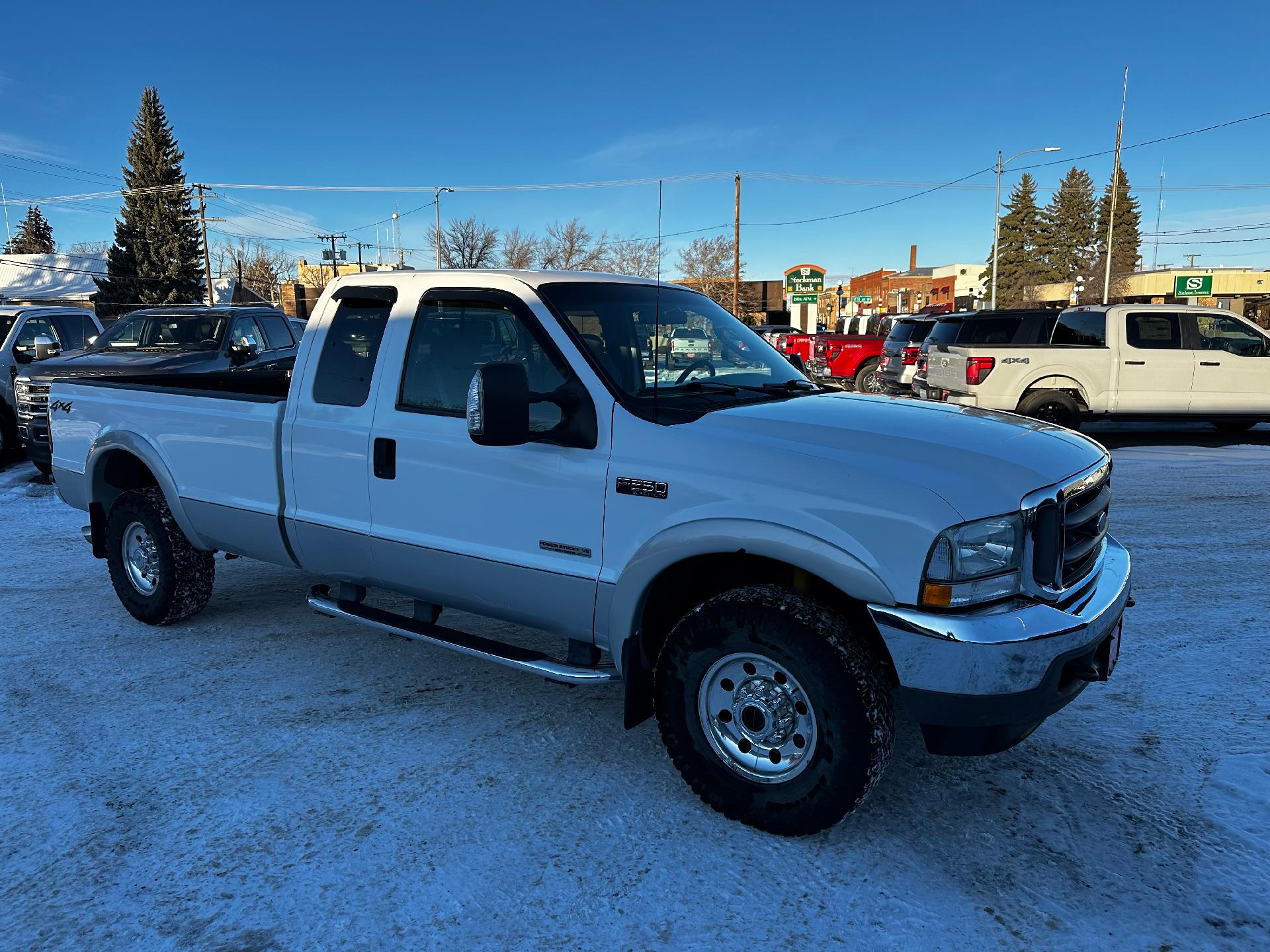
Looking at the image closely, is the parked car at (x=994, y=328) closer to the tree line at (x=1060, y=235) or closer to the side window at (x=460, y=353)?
the side window at (x=460, y=353)

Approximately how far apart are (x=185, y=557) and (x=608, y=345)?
3.01 metres

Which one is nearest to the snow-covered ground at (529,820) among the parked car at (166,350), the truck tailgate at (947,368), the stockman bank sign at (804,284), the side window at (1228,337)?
the parked car at (166,350)

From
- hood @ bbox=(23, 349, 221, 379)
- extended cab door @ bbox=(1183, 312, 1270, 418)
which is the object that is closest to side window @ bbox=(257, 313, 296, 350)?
hood @ bbox=(23, 349, 221, 379)

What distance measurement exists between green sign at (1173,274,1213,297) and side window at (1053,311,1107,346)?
53.6m

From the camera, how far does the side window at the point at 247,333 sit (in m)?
11.4

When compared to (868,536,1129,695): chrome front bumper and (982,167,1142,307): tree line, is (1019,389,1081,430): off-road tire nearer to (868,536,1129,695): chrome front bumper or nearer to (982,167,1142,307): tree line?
(868,536,1129,695): chrome front bumper

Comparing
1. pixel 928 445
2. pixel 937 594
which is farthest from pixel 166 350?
pixel 937 594

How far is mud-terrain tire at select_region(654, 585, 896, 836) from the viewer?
2918mm

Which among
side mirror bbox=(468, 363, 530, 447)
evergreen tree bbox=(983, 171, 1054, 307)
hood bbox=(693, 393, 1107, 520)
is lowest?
hood bbox=(693, 393, 1107, 520)

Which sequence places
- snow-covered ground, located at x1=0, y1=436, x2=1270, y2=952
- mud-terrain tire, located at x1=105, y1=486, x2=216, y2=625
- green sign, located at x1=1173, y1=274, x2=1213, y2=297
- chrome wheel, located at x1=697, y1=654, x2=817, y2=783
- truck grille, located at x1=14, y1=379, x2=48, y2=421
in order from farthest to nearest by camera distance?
1. green sign, located at x1=1173, y1=274, x2=1213, y2=297
2. truck grille, located at x1=14, y1=379, x2=48, y2=421
3. mud-terrain tire, located at x1=105, y1=486, x2=216, y2=625
4. chrome wheel, located at x1=697, y1=654, x2=817, y2=783
5. snow-covered ground, located at x1=0, y1=436, x2=1270, y2=952

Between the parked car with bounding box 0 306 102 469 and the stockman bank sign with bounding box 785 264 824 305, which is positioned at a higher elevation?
the stockman bank sign with bounding box 785 264 824 305

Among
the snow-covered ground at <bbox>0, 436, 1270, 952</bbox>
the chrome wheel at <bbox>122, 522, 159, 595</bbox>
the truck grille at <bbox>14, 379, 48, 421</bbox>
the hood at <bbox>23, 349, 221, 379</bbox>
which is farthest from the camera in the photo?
the truck grille at <bbox>14, 379, 48, 421</bbox>

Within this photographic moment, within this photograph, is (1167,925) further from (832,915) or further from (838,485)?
(838,485)

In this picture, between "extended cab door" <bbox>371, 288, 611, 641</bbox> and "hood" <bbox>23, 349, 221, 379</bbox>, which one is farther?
"hood" <bbox>23, 349, 221, 379</bbox>
